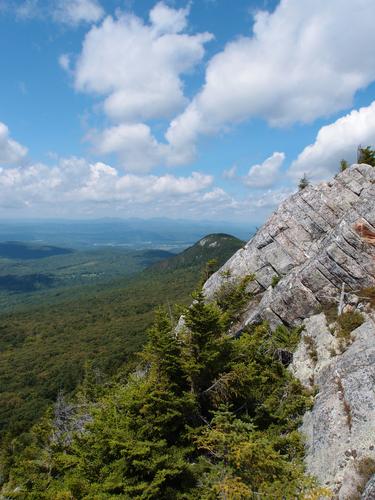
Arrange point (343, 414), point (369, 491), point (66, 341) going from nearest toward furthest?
point (369, 491) < point (343, 414) < point (66, 341)

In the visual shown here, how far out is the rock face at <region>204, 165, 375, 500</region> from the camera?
14328 millimetres

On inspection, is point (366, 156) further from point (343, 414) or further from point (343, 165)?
point (343, 414)

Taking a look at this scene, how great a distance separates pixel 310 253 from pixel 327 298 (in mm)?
8633

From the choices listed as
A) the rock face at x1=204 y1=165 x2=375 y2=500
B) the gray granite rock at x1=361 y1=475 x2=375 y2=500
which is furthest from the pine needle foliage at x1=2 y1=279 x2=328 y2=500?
the gray granite rock at x1=361 y1=475 x2=375 y2=500

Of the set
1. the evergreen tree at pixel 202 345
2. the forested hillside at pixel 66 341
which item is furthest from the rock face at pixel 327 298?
the forested hillside at pixel 66 341

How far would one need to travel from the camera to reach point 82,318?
157 metres

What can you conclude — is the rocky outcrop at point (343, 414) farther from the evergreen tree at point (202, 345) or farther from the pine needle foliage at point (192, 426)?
the evergreen tree at point (202, 345)

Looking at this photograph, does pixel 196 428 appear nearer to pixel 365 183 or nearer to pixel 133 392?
pixel 133 392

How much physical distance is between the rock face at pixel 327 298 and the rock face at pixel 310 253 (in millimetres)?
82

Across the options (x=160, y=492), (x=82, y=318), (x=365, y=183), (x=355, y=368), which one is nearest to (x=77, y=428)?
(x=160, y=492)

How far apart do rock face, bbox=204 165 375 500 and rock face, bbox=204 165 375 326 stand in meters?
0.08

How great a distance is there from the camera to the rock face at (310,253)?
26.1 metres

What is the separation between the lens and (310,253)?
1336 inches

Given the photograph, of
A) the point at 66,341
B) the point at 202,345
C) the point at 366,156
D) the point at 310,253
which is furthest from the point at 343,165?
the point at 66,341
